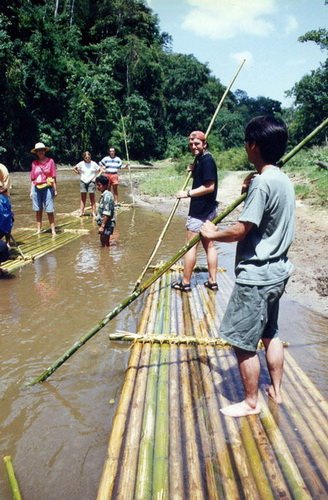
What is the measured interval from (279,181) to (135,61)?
34.8 metres

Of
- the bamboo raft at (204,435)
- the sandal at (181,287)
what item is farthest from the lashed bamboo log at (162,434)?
the sandal at (181,287)

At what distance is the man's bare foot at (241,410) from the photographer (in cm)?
233

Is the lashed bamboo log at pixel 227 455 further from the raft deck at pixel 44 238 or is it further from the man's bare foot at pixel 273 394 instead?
the raft deck at pixel 44 238

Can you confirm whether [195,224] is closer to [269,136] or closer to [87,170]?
[269,136]

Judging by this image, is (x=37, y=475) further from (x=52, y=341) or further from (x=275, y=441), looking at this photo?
(x=52, y=341)

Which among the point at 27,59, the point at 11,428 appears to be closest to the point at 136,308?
the point at 11,428

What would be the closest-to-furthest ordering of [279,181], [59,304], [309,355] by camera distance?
[279,181] < [309,355] < [59,304]

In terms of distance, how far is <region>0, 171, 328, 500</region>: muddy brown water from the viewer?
2182 millimetres

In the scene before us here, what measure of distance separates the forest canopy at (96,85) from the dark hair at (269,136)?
63.3ft

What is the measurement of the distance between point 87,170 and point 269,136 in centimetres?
766

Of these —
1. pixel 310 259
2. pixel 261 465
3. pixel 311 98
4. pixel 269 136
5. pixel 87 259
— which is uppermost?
pixel 311 98

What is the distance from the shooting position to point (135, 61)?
3366 centimetres

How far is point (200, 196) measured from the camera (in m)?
4.25

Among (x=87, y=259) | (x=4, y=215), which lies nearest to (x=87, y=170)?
(x=87, y=259)
